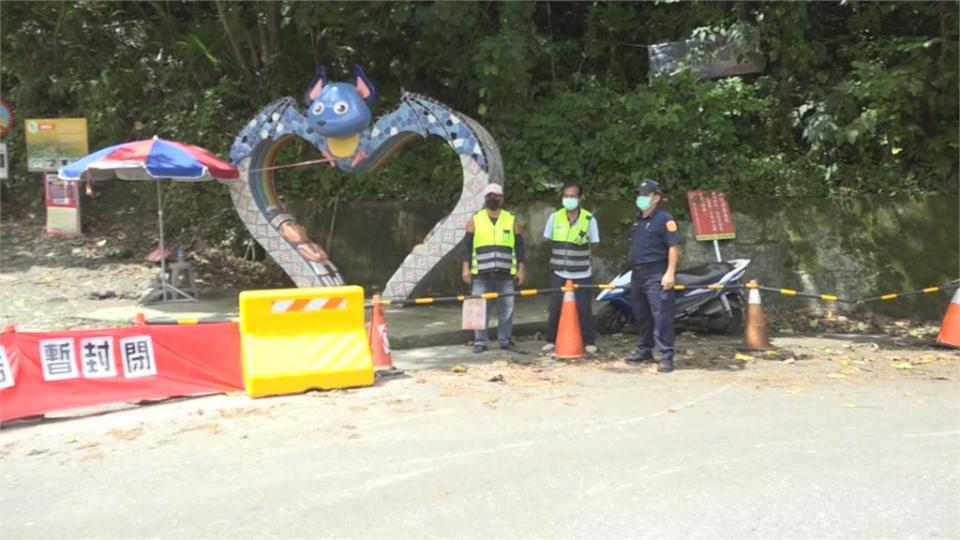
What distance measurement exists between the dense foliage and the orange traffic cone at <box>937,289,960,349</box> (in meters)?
2.85

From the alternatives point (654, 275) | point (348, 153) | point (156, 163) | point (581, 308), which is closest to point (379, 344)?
point (581, 308)

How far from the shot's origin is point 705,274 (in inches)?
405

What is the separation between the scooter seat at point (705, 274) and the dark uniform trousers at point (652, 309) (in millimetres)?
1694

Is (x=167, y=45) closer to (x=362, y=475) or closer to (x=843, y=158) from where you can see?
(x=843, y=158)

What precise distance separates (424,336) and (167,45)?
35.9 ft

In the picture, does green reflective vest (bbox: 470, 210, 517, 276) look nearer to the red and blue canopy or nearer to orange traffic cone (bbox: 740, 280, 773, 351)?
orange traffic cone (bbox: 740, 280, 773, 351)

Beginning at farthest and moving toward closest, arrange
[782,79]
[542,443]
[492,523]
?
[782,79]
[542,443]
[492,523]

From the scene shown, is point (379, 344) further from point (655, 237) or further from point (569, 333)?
point (655, 237)

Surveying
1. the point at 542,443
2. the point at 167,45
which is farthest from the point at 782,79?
the point at 167,45

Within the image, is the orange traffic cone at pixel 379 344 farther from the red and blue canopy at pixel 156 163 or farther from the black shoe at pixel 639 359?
the red and blue canopy at pixel 156 163

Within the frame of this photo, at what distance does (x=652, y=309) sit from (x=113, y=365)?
4.95 meters

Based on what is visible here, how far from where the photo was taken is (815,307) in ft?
39.1

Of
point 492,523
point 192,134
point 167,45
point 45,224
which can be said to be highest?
point 167,45

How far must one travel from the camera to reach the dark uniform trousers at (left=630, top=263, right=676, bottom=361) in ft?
27.3
